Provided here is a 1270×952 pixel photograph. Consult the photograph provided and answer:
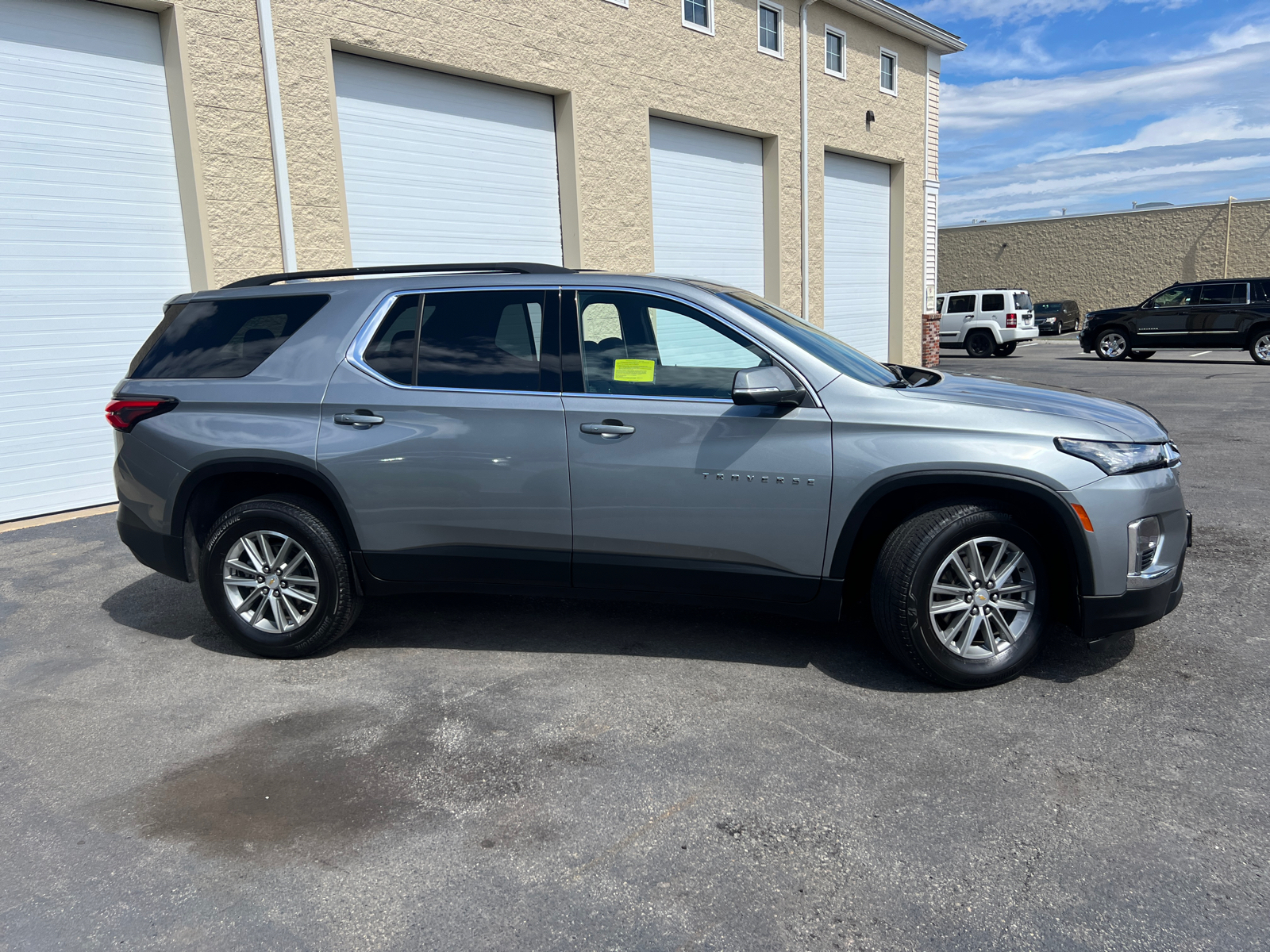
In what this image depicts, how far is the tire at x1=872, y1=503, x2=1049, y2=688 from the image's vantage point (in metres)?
3.82

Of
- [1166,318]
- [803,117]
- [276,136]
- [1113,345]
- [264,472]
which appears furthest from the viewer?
[1113,345]

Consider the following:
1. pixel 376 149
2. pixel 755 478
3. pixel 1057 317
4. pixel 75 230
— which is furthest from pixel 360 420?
pixel 1057 317

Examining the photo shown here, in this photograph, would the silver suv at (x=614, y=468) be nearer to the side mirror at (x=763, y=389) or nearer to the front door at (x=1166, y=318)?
the side mirror at (x=763, y=389)

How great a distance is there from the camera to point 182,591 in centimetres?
580

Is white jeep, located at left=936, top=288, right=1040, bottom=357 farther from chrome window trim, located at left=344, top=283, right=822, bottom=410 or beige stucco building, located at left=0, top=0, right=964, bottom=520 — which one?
chrome window trim, located at left=344, top=283, right=822, bottom=410

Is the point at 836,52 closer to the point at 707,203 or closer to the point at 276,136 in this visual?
the point at 707,203

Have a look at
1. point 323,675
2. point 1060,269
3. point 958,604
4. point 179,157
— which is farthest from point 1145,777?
point 1060,269

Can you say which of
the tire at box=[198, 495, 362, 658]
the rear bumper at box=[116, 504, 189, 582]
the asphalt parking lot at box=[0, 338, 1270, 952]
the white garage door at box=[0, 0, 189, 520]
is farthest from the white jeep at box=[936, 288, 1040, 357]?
the rear bumper at box=[116, 504, 189, 582]

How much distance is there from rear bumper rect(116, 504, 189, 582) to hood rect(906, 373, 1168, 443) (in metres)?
3.58

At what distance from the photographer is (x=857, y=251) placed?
18.7 m

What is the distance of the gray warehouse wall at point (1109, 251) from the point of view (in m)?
39.7

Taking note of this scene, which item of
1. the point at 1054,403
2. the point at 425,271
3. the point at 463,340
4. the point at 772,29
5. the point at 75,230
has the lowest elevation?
the point at 1054,403

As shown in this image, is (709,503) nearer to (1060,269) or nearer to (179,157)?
(179,157)

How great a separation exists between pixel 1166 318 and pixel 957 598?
2187cm
